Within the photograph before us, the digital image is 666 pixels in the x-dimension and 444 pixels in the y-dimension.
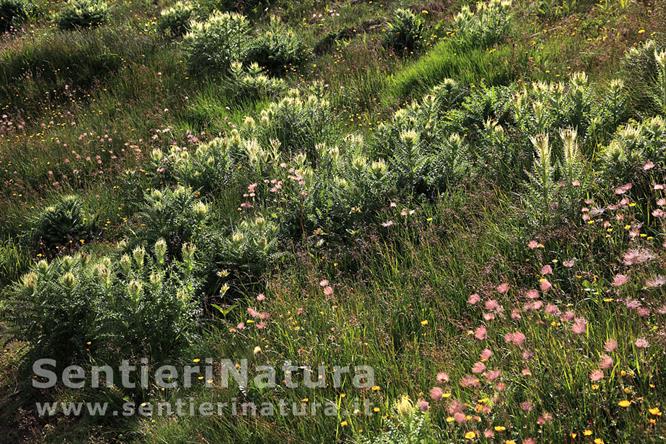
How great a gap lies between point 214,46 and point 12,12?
25.1 ft

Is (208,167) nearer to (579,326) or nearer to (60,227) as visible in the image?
(60,227)

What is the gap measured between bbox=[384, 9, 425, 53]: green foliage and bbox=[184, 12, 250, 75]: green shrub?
2339 millimetres

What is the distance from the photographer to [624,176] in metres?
4.47

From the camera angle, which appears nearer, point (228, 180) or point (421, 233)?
point (421, 233)

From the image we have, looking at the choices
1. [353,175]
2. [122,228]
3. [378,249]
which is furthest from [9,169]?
[378,249]

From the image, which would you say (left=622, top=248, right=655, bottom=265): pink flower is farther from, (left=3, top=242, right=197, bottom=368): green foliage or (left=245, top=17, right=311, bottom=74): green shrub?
(left=245, top=17, right=311, bottom=74): green shrub

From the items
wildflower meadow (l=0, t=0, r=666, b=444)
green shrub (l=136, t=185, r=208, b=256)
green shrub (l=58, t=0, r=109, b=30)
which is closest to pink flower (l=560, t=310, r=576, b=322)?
wildflower meadow (l=0, t=0, r=666, b=444)

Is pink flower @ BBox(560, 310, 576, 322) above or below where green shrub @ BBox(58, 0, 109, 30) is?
below

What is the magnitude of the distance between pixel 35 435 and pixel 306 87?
6.28 m

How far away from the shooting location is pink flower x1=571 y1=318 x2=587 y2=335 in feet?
9.92

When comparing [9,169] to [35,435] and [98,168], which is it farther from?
[35,435]

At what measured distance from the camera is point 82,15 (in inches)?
520

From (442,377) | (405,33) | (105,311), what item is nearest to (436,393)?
(442,377)

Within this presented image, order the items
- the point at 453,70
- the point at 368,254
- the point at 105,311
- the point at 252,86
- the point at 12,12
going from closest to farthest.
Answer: the point at 105,311, the point at 368,254, the point at 453,70, the point at 252,86, the point at 12,12
